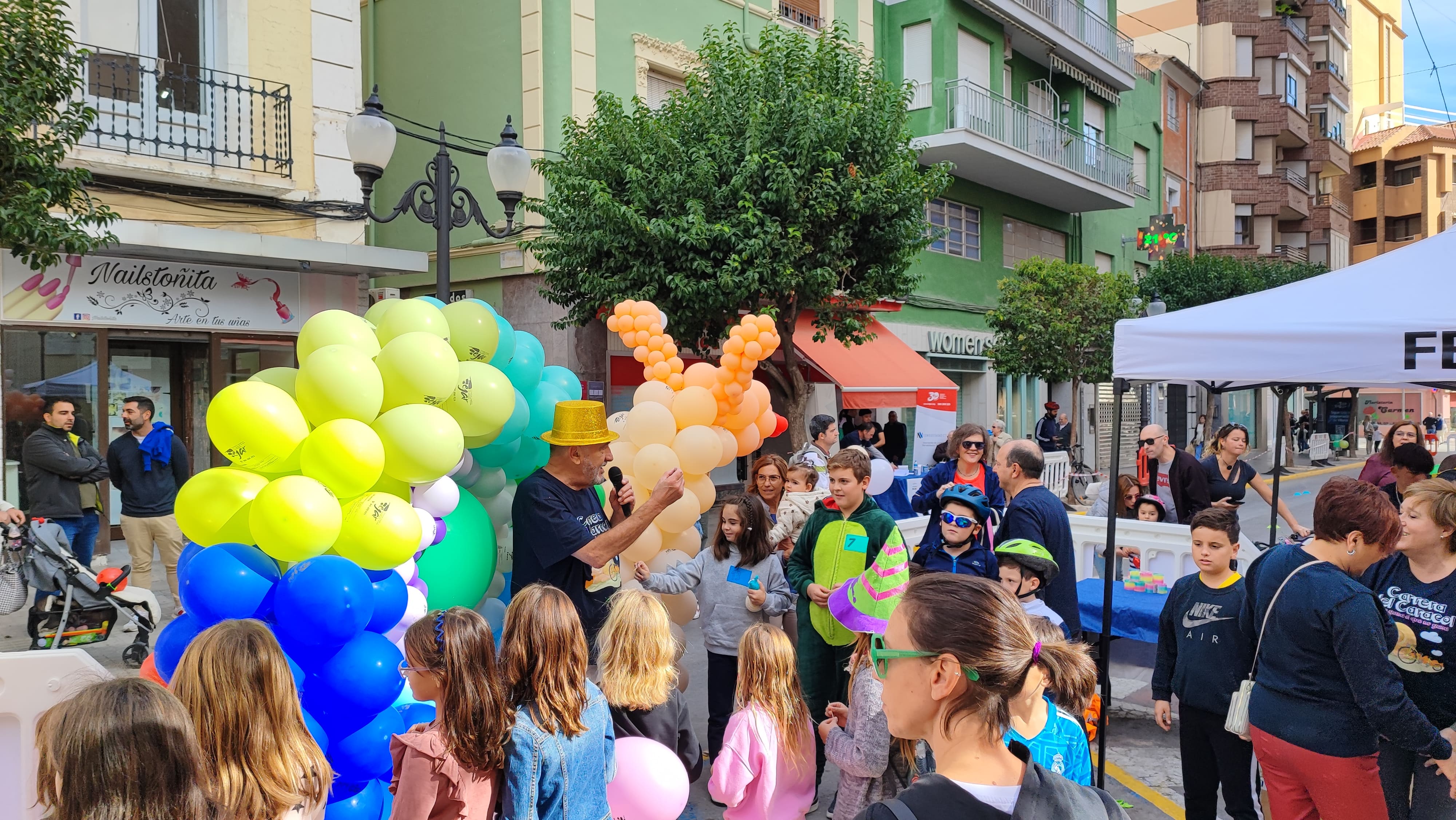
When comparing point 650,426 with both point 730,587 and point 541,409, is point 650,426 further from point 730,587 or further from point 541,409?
point 730,587

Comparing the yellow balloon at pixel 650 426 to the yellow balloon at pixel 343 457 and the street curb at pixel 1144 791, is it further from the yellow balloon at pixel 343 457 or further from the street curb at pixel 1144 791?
the street curb at pixel 1144 791

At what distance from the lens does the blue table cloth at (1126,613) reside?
556cm

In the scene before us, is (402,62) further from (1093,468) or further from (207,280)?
(1093,468)

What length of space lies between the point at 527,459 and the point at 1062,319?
14.7m

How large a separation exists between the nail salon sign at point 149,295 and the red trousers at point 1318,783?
1079 centimetres

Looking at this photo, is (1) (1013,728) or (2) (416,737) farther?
(2) (416,737)

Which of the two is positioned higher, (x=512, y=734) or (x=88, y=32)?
(x=88, y=32)

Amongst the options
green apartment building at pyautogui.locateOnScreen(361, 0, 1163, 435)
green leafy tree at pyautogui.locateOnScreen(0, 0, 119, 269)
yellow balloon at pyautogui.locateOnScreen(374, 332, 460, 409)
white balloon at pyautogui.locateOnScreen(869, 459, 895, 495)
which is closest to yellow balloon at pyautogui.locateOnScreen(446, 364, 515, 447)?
yellow balloon at pyautogui.locateOnScreen(374, 332, 460, 409)

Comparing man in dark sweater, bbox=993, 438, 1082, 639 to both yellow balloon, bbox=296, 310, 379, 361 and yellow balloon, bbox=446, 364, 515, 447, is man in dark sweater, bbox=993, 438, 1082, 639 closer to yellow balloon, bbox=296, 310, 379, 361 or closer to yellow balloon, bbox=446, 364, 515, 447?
yellow balloon, bbox=446, 364, 515, 447

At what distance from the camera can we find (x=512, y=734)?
2578 mm

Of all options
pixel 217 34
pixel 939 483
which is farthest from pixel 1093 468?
pixel 217 34

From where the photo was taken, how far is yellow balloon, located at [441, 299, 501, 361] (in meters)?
4.91

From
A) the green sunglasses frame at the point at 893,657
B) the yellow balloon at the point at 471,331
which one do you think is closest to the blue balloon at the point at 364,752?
the yellow balloon at the point at 471,331

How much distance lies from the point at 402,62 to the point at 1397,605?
1571 cm
